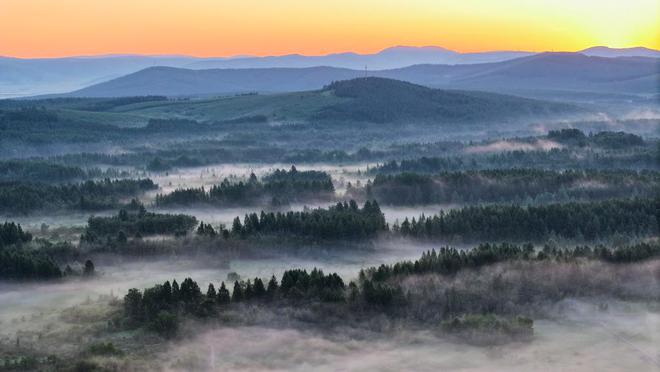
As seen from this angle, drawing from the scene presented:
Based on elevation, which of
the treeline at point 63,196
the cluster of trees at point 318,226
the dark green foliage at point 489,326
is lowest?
the dark green foliage at point 489,326

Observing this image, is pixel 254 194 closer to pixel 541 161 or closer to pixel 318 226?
pixel 318 226

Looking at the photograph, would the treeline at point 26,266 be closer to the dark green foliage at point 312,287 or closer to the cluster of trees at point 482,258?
the dark green foliage at point 312,287

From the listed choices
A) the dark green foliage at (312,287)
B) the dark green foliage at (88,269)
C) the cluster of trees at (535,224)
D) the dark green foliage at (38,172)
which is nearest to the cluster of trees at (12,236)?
the dark green foliage at (88,269)

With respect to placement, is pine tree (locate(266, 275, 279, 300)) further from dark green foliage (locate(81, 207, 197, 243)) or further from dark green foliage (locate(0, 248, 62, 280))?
dark green foliage (locate(81, 207, 197, 243))

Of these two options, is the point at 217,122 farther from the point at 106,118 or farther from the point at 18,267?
the point at 18,267

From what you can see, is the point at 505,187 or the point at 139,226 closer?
the point at 139,226

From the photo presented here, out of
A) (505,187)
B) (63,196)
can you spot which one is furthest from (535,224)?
(63,196)
